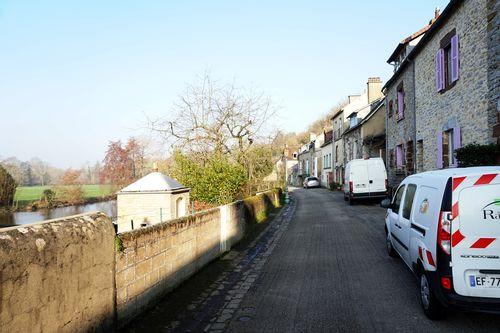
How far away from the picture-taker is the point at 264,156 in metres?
22.7

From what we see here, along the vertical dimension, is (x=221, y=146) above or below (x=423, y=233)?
above

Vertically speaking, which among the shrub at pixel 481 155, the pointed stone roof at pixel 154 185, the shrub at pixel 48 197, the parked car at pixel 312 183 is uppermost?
the shrub at pixel 481 155

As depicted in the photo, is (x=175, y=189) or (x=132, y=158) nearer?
(x=175, y=189)

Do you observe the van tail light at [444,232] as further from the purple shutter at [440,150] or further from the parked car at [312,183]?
the parked car at [312,183]

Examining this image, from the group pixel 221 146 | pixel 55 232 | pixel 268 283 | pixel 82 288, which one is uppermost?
pixel 221 146

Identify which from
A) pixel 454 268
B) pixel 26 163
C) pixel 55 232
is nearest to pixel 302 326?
pixel 454 268

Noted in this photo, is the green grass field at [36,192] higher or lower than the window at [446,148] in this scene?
lower

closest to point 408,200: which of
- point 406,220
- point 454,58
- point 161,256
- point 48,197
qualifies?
point 406,220

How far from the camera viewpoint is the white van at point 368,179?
2011 centimetres

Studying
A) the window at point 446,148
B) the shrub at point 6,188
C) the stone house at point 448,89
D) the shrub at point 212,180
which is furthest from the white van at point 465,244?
the shrub at point 6,188

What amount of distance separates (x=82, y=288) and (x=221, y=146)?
1675 centimetres

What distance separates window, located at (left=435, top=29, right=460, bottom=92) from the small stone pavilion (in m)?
9.80

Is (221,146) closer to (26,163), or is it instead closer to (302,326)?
(302,326)

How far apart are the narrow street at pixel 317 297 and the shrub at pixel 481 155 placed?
317 centimetres
